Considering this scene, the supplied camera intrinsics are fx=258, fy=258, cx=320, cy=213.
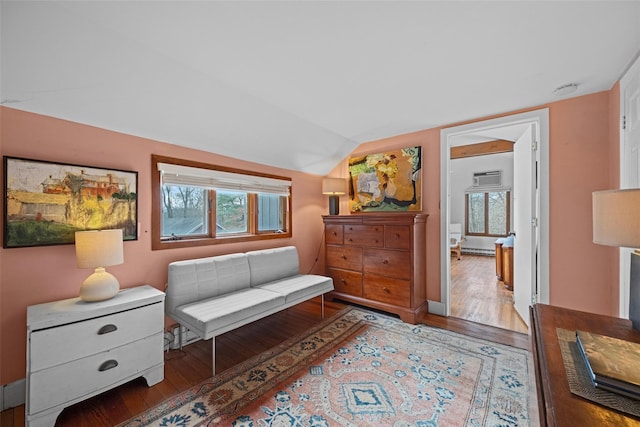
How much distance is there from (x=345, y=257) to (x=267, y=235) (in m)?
1.07

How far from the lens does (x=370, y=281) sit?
10.6 feet

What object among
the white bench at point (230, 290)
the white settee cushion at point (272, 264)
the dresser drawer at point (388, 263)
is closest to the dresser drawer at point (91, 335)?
the white bench at point (230, 290)

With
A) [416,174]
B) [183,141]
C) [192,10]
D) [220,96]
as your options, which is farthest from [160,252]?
[416,174]

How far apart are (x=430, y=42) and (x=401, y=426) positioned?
7.67 ft

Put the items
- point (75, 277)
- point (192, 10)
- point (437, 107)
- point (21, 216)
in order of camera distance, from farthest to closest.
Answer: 1. point (437, 107)
2. point (75, 277)
3. point (21, 216)
4. point (192, 10)

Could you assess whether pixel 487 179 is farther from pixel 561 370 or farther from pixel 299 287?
pixel 561 370

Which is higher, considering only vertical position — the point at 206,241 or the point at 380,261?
the point at 206,241

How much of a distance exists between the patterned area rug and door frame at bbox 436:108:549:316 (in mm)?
658

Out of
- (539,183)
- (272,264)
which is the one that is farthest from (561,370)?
(272,264)

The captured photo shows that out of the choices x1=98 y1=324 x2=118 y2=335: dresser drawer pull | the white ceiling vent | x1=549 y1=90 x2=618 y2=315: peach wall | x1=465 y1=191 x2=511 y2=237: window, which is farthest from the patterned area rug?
the white ceiling vent

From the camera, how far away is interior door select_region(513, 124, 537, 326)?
2.64m

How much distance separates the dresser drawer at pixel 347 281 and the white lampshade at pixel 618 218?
8.00 ft

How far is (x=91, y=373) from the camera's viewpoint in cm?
165

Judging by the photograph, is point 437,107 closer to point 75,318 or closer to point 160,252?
point 160,252
